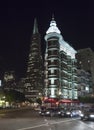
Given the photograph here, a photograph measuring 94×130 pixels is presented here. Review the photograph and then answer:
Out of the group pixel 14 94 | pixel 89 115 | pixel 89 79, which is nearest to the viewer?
pixel 89 115

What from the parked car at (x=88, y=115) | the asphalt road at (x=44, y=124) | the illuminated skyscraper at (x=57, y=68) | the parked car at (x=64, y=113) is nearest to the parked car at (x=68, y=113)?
the parked car at (x=64, y=113)

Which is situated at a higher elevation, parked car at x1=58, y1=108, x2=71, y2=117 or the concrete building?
the concrete building

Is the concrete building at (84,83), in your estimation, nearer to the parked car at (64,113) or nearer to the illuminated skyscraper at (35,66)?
the illuminated skyscraper at (35,66)

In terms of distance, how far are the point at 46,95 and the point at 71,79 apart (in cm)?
2253

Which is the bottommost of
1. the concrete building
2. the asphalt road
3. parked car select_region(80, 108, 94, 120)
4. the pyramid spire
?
the asphalt road

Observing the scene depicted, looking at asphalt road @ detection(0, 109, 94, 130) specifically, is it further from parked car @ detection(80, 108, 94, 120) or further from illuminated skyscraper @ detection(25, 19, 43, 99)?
illuminated skyscraper @ detection(25, 19, 43, 99)

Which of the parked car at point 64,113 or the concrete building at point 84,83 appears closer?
the parked car at point 64,113

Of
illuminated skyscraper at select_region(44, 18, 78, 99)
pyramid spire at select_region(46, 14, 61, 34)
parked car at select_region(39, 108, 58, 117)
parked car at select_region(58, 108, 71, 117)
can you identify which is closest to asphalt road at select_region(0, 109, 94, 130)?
parked car at select_region(58, 108, 71, 117)

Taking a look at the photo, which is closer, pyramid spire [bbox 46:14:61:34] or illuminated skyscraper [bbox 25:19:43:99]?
pyramid spire [bbox 46:14:61:34]

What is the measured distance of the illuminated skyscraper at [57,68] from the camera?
141 metres

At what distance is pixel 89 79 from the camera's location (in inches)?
7756

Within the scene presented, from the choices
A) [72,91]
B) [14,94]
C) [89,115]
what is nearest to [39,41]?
[72,91]

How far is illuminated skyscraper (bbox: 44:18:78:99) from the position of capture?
141 meters

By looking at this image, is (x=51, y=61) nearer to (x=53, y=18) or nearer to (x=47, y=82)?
(x=47, y=82)
